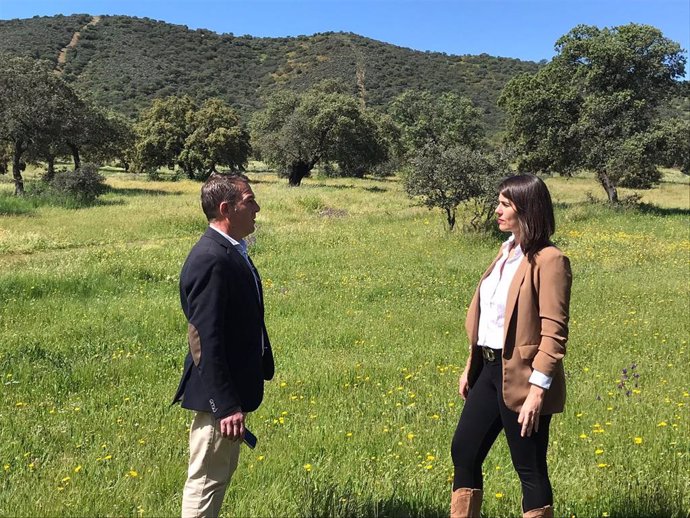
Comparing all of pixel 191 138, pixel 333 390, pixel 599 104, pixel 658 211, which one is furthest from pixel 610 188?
pixel 191 138

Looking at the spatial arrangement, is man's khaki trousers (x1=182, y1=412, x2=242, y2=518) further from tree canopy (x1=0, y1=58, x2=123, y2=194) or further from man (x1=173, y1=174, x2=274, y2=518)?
tree canopy (x1=0, y1=58, x2=123, y2=194)

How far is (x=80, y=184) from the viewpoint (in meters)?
25.4

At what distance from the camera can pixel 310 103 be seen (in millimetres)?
40344

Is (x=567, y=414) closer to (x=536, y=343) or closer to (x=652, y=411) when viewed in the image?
(x=652, y=411)

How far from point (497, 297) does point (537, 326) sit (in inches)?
10.8

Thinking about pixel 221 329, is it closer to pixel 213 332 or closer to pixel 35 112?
pixel 213 332

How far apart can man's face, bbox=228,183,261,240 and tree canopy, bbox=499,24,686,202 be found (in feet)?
76.3

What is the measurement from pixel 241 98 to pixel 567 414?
99.8m

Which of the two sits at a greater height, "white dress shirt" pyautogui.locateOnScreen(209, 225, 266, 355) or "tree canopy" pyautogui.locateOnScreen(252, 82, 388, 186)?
"tree canopy" pyautogui.locateOnScreen(252, 82, 388, 186)

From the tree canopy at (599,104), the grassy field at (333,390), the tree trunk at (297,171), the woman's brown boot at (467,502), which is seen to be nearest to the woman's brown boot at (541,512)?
the woman's brown boot at (467,502)

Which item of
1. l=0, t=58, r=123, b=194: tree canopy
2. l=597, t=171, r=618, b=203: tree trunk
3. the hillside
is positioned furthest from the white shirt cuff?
the hillside

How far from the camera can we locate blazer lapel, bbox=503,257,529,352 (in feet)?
8.61

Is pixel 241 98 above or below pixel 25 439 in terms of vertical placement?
above

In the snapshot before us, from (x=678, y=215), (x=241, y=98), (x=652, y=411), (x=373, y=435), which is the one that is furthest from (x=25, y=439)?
(x=241, y=98)
